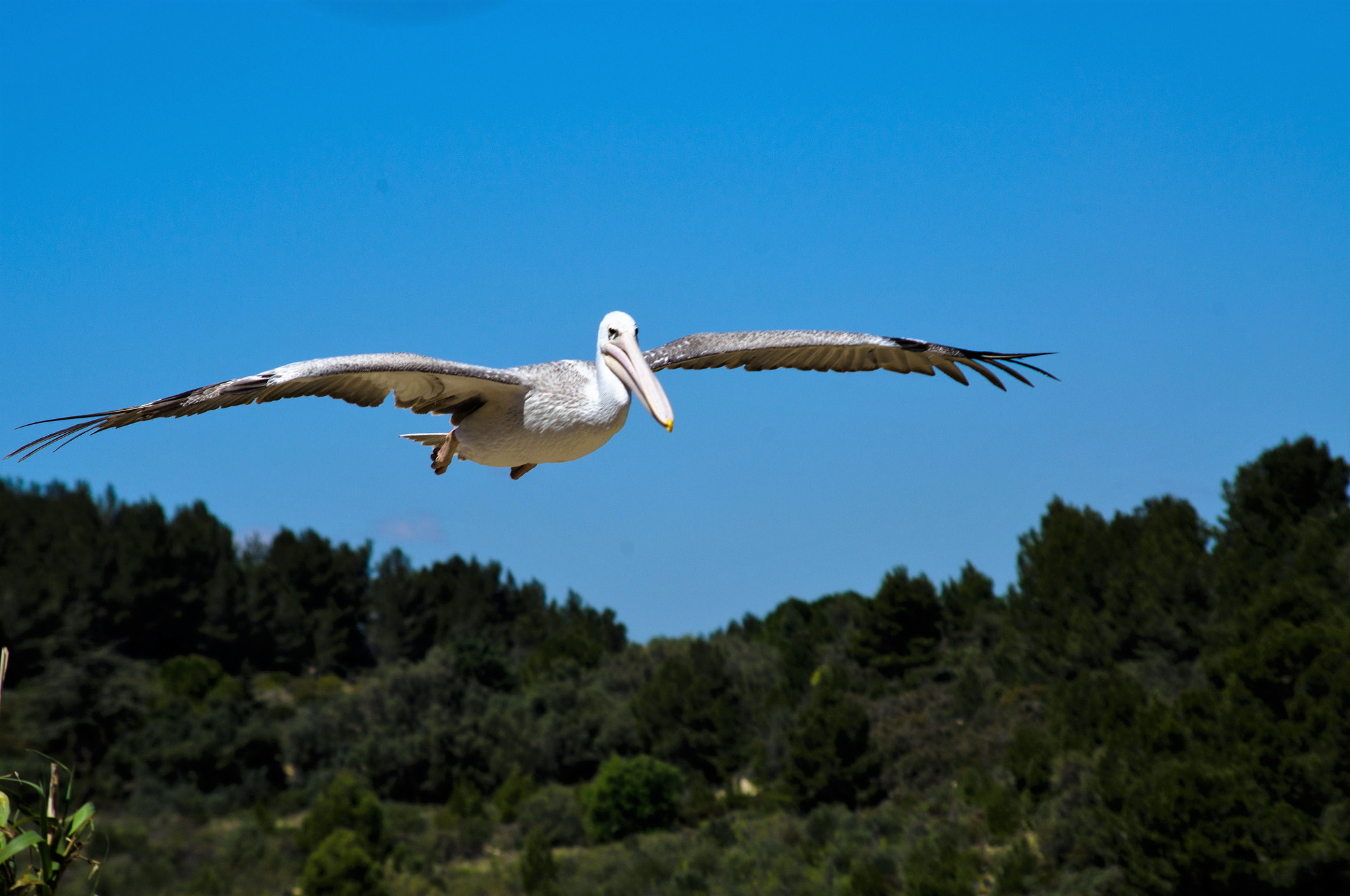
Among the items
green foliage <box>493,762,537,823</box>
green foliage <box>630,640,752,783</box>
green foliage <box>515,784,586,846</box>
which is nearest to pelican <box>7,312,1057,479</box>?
green foliage <box>515,784,586,846</box>

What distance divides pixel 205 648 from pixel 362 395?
79.6 meters

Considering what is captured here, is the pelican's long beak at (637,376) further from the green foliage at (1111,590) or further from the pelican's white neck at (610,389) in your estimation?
the green foliage at (1111,590)

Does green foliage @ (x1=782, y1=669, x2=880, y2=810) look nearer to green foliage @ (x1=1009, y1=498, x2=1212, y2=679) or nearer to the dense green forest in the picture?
the dense green forest

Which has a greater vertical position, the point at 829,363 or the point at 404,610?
the point at 404,610

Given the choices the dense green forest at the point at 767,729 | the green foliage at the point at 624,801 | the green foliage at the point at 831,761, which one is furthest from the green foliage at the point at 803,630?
the green foliage at the point at 831,761

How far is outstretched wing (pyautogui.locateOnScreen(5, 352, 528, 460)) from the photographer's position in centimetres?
754

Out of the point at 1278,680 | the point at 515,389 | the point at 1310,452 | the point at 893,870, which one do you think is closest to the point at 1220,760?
the point at 1278,680

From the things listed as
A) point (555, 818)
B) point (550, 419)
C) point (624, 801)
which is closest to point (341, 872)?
point (555, 818)

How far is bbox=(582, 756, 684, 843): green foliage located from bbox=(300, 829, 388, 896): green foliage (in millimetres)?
12357

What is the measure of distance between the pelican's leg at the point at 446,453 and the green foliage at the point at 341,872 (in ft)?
111

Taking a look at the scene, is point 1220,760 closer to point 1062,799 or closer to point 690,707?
point 1062,799

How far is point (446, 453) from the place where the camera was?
30.1ft

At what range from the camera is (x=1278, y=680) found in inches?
1362

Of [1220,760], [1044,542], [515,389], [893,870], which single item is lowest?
[893,870]
